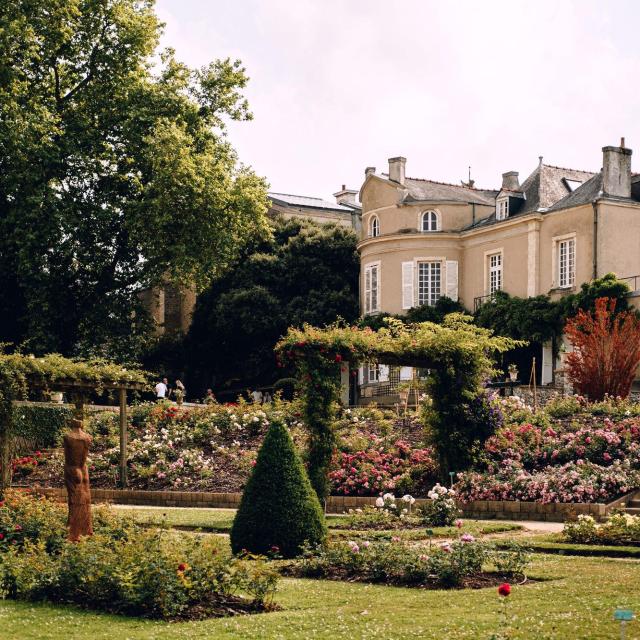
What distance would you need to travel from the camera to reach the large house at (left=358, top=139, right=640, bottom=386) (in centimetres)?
4047

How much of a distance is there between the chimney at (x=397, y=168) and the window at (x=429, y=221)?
178cm

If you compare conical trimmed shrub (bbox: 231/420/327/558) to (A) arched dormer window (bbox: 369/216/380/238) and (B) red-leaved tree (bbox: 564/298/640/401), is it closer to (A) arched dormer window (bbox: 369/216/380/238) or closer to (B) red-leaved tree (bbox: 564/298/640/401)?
(B) red-leaved tree (bbox: 564/298/640/401)

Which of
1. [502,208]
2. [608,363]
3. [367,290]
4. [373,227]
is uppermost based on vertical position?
[502,208]

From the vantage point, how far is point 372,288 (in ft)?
156

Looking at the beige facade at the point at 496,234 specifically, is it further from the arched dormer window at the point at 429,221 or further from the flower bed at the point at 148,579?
the flower bed at the point at 148,579

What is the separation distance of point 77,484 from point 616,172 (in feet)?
105

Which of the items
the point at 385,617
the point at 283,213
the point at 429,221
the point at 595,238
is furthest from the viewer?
the point at 283,213

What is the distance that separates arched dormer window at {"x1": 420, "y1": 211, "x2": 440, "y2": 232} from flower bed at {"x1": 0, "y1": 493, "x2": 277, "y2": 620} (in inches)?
1434

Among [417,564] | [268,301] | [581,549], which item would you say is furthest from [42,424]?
[268,301]

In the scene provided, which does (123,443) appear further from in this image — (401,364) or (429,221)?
(429,221)

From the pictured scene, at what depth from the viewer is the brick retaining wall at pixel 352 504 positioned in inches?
726

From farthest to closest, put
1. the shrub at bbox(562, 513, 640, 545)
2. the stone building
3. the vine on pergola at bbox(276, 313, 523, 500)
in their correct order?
the stone building → the vine on pergola at bbox(276, 313, 523, 500) → the shrub at bbox(562, 513, 640, 545)

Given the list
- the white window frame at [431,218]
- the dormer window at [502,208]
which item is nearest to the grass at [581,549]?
the dormer window at [502,208]

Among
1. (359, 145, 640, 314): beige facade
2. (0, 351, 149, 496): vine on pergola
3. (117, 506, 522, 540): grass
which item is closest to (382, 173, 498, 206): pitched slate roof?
(359, 145, 640, 314): beige facade
